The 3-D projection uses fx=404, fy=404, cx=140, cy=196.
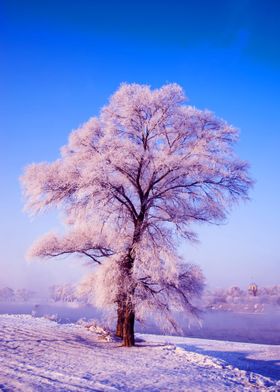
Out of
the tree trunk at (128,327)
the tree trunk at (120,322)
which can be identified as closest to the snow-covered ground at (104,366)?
the tree trunk at (128,327)

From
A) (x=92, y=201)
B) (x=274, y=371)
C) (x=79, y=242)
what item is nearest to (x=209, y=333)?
(x=274, y=371)

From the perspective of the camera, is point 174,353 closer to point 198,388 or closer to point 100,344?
point 100,344

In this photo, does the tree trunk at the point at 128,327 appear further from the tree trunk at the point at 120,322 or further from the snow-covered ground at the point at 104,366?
the tree trunk at the point at 120,322

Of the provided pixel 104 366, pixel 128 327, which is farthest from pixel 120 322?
pixel 104 366

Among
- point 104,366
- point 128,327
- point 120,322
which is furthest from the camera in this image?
point 120,322

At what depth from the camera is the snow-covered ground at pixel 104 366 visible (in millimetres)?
9438

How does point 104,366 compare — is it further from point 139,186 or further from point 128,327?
point 139,186

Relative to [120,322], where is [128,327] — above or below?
below

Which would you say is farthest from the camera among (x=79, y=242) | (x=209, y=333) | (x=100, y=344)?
(x=209, y=333)

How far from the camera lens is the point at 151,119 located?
50.8 feet

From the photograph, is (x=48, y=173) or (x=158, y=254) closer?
(x=158, y=254)

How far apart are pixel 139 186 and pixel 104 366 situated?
6.78 m

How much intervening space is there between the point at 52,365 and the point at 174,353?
16.9 ft

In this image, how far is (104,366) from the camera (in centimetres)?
1138
